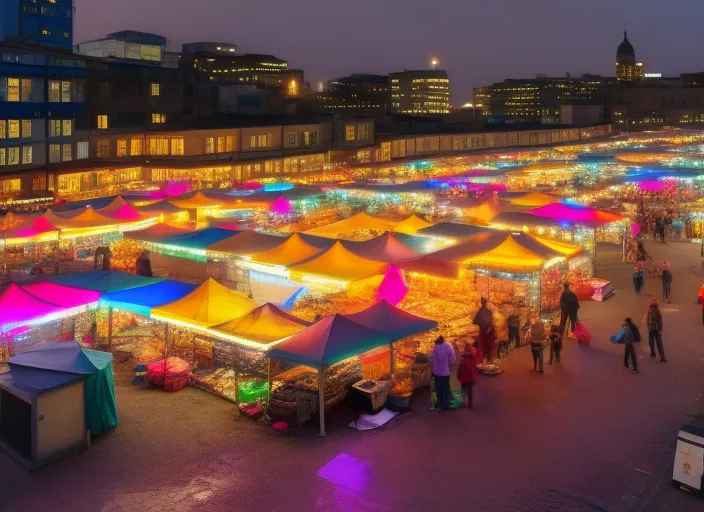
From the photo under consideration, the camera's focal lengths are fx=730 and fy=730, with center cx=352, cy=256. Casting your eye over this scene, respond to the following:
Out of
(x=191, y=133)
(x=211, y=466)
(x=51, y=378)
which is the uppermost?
(x=191, y=133)

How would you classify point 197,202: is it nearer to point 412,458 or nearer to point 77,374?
point 77,374

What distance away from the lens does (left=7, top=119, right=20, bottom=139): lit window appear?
1181 inches

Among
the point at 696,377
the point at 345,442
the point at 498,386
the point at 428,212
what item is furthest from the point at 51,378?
the point at 428,212

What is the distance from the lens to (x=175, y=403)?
437 inches

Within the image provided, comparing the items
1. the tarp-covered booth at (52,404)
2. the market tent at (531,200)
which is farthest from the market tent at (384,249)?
the market tent at (531,200)

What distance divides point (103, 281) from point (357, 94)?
5311 inches

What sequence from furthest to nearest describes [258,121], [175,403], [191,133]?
[258,121] < [191,133] < [175,403]

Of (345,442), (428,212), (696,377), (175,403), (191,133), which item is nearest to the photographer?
(345,442)

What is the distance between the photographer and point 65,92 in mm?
33312

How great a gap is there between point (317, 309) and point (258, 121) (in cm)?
2852

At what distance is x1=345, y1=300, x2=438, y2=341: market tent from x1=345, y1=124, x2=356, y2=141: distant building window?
106ft

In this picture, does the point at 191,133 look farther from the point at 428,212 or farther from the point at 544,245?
the point at 544,245

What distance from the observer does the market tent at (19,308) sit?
12.6 meters

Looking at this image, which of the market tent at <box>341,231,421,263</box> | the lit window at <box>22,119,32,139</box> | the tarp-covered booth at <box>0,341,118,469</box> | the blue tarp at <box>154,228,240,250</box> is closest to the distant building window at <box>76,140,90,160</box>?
the lit window at <box>22,119,32,139</box>
